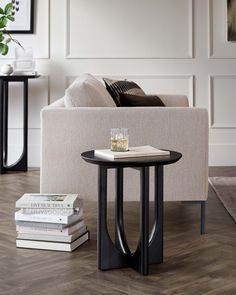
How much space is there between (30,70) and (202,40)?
1.76m

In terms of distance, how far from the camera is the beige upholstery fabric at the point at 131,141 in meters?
2.71

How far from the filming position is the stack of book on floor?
2420 millimetres

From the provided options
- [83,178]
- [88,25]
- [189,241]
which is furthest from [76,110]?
[88,25]

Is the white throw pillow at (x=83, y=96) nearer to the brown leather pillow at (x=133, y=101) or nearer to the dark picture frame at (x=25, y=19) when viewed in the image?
the brown leather pillow at (x=133, y=101)

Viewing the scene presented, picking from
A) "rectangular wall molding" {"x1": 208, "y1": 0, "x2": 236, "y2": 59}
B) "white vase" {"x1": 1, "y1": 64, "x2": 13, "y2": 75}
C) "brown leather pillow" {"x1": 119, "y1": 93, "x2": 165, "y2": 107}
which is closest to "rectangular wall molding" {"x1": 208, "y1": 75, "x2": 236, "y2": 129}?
"rectangular wall molding" {"x1": 208, "y1": 0, "x2": 236, "y2": 59}

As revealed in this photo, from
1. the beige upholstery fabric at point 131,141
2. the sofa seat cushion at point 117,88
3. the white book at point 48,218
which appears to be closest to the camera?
the white book at point 48,218

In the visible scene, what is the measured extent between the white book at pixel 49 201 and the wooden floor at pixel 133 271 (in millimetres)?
217

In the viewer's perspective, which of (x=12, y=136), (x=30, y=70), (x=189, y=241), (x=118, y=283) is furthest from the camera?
(x=12, y=136)

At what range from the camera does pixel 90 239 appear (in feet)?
8.68

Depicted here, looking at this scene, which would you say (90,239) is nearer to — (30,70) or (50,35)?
(30,70)

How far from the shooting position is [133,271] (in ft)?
7.10

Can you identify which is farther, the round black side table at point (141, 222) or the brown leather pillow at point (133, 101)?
the brown leather pillow at point (133, 101)

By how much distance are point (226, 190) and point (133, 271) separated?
188cm

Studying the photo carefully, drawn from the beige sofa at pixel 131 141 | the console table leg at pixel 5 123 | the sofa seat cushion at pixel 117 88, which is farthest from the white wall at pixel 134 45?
the beige sofa at pixel 131 141
